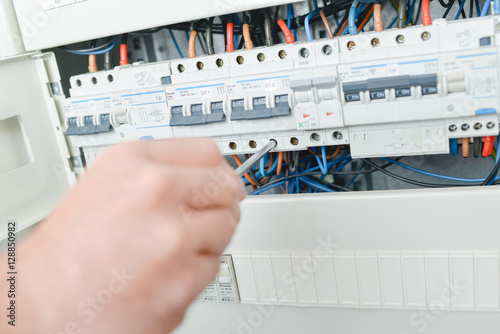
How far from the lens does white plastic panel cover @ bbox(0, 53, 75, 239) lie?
40.8 inches

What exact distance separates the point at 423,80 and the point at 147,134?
559 mm

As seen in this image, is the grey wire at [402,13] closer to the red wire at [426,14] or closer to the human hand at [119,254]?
the red wire at [426,14]

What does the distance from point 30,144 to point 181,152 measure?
70cm

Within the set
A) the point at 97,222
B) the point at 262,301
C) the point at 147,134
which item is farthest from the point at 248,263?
the point at 97,222

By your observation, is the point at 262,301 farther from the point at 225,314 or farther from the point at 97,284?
the point at 97,284

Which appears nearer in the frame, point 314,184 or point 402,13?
point 402,13

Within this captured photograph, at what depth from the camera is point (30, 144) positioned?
1081 millimetres

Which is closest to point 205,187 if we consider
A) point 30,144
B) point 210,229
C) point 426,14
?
point 210,229

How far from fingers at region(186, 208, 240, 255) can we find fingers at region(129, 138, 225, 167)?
6 cm

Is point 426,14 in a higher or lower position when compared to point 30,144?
higher

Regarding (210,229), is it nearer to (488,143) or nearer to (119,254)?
(119,254)

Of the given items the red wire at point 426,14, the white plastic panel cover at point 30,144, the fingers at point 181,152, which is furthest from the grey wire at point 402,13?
the white plastic panel cover at point 30,144

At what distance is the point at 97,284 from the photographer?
43cm

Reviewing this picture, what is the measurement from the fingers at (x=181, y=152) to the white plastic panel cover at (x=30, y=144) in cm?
66
